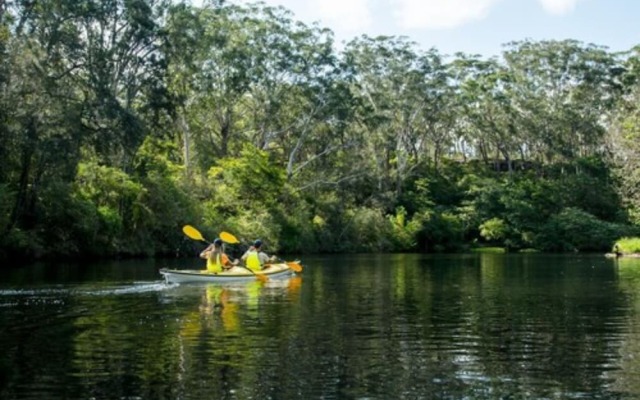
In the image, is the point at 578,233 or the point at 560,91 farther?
the point at 560,91

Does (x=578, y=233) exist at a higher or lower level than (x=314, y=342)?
higher

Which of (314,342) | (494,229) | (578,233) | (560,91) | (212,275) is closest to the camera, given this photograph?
(314,342)

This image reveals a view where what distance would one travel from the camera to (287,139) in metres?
69.9

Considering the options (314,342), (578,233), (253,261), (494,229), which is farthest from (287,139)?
(314,342)

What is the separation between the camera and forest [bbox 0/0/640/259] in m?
37.8

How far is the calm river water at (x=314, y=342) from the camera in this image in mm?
9727

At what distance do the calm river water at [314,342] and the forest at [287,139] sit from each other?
586 inches

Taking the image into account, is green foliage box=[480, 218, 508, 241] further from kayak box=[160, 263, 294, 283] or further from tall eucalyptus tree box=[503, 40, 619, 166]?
kayak box=[160, 263, 294, 283]

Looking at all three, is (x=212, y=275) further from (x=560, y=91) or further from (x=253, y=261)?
(x=560, y=91)

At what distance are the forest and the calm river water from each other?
14.9 m

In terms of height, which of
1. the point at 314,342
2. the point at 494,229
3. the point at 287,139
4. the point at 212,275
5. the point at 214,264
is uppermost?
the point at 287,139

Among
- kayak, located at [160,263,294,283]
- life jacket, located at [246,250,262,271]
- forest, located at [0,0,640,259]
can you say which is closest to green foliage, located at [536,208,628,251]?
forest, located at [0,0,640,259]

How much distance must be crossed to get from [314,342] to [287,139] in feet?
188

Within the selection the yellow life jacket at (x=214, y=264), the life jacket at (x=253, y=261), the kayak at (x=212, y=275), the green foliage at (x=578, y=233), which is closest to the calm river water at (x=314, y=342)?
the kayak at (x=212, y=275)
